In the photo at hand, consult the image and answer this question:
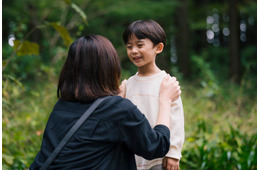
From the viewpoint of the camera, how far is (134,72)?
959 cm

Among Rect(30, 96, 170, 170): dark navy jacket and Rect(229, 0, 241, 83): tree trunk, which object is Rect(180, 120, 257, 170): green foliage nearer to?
Rect(30, 96, 170, 170): dark navy jacket

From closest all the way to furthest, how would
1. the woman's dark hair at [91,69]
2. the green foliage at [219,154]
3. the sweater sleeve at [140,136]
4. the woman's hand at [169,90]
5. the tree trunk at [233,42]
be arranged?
the sweater sleeve at [140,136] < the woman's dark hair at [91,69] < the woman's hand at [169,90] < the green foliage at [219,154] < the tree trunk at [233,42]

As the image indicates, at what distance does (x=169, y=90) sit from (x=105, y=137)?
58 cm

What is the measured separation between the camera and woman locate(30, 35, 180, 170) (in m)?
1.61

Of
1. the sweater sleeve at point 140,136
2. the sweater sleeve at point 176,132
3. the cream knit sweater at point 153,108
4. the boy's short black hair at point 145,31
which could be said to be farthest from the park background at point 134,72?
the sweater sleeve at point 140,136

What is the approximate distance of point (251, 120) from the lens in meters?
4.42

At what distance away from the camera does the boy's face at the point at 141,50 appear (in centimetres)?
200

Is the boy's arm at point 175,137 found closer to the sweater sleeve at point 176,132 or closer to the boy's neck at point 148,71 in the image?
the sweater sleeve at point 176,132

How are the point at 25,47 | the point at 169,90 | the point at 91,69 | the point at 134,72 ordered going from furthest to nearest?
the point at 134,72
the point at 25,47
the point at 169,90
the point at 91,69

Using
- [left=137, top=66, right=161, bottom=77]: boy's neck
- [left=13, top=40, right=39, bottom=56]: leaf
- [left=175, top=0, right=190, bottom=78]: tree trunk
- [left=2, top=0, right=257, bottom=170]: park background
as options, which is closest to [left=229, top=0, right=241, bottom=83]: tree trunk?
[left=2, top=0, right=257, bottom=170]: park background

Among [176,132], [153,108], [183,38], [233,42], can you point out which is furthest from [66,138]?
[183,38]

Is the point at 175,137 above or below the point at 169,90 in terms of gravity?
below

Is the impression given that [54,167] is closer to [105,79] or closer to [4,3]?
[105,79]

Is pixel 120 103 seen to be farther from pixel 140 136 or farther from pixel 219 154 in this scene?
pixel 219 154
